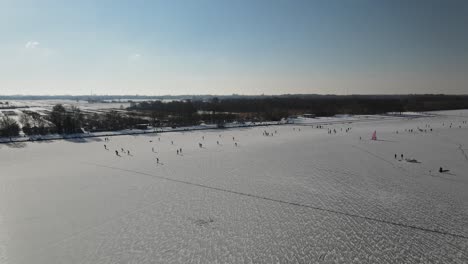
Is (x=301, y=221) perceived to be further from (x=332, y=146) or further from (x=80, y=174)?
(x=332, y=146)

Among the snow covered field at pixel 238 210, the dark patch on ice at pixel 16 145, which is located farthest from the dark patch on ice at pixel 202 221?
the dark patch on ice at pixel 16 145

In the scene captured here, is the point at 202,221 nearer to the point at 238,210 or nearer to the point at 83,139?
the point at 238,210

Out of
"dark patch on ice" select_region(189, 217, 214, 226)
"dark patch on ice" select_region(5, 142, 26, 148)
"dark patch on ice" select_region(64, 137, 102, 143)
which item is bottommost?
"dark patch on ice" select_region(5, 142, 26, 148)

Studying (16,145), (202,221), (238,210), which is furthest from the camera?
(16,145)

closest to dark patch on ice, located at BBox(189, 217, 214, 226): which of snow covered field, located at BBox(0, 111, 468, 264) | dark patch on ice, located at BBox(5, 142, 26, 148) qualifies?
snow covered field, located at BBox(0, 111, 468, 264)

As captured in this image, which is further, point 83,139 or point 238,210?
point 83,139

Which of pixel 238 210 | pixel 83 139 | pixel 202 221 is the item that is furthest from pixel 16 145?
pixel 238 210

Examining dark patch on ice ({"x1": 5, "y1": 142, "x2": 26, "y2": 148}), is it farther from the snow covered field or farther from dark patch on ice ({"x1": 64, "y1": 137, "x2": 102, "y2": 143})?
the snow covered field

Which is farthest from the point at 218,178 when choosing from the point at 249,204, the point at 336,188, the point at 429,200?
the point at 429,200
